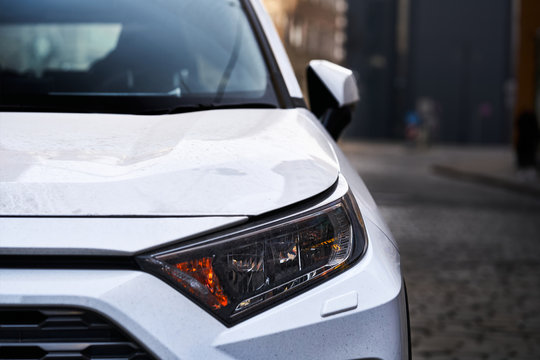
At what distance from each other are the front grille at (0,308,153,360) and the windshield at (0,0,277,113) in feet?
2.92

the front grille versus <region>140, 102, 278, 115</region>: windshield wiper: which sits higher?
<region>140, 102, 278, 115</region>: windshield wiper

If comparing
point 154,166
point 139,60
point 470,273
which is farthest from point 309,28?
point 154,166

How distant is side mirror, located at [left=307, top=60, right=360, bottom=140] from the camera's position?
9.42ft

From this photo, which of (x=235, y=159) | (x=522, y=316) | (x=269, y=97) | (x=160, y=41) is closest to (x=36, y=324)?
(x=235, y=159)

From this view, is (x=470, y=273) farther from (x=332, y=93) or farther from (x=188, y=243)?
(x=188, y=243)

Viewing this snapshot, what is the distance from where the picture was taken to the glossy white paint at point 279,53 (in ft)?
8.92

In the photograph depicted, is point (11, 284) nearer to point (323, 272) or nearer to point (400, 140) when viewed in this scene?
point (323, 272)

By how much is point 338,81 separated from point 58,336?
57.1 inches

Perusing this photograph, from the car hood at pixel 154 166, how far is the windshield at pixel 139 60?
12.0 inches

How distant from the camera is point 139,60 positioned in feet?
9.75

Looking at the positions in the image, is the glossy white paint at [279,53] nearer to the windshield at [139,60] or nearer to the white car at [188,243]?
the windshield at [139,60]

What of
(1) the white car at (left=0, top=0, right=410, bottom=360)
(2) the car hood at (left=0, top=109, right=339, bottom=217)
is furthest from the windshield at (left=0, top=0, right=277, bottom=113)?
(2) the car hood at (left=0, top=109, right=339, bottom=217)

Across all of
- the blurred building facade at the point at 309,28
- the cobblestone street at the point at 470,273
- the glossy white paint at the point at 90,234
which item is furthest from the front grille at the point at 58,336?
the blurred building facade at the point at 309,28

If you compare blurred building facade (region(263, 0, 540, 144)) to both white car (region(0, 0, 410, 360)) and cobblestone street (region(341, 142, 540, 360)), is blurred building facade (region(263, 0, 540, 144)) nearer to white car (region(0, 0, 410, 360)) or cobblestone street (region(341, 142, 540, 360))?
cobblestone street (region(341, 142, 540, 360))
